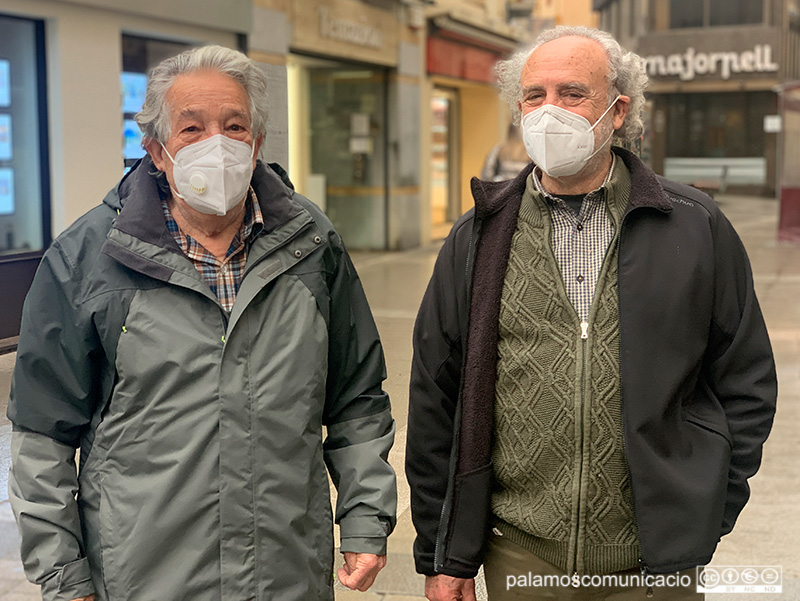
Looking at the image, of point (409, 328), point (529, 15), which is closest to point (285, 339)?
point (409, 328)

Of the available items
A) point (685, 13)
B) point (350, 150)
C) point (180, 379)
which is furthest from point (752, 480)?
point (685, 13)

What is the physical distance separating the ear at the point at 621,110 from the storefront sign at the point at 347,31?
9.76 meters

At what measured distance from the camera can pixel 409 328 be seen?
11.9ft

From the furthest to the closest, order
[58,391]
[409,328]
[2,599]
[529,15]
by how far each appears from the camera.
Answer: [529,15], [409,328], [2,599], [58,391]

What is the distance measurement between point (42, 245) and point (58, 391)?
3.33 metres

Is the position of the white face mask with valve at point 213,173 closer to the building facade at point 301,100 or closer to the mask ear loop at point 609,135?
the building facade at point 301,100

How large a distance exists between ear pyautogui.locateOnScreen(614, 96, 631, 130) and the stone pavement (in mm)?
1038

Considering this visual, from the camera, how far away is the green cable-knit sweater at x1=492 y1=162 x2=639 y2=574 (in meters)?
2.30

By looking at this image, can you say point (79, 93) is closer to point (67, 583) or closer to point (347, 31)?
point (67, 583)

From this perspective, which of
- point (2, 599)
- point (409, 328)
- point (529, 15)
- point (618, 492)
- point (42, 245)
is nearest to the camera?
point (618, 492)

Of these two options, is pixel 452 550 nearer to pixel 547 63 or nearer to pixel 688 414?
pixel 688 414

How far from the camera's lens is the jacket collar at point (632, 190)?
7.67 ft

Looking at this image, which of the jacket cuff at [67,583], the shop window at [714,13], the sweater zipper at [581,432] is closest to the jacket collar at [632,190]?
the sweater zipper at [581,432]

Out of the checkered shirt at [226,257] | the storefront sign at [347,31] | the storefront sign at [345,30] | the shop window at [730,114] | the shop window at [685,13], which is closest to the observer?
the checkered shirt at [226,257]
